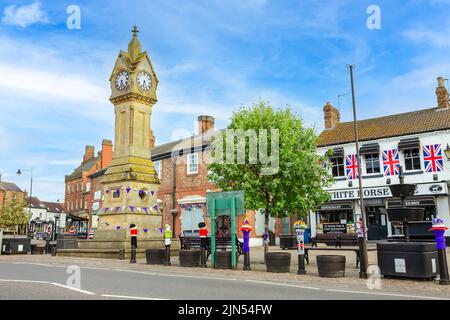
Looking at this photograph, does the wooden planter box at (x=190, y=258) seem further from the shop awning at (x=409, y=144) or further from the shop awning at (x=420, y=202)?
the shop awning at (x=409, y=144)

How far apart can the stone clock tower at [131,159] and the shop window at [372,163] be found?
15.6 metres

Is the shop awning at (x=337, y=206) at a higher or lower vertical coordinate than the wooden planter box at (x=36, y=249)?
higher

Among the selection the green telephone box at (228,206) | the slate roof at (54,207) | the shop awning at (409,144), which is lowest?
the green telephone box at (228,206)

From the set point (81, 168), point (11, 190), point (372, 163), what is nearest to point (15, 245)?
point (372, 163)

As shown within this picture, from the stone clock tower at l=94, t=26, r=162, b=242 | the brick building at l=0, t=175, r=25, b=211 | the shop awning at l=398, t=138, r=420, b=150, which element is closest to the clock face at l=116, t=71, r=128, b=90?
the stone clock tower at l=94, t=26, r=162, b=242

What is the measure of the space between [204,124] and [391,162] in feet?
52.2

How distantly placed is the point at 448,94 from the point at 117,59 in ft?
75.8

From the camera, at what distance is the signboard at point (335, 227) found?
29.2m

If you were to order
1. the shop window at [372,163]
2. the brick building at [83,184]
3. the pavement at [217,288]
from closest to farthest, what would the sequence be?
the pavement at [217,288] < the shop window at [372,163] < the brick building at [83,184]

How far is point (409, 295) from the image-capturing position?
8367mm

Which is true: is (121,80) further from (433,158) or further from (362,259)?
(433,158)

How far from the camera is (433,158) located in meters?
26.1

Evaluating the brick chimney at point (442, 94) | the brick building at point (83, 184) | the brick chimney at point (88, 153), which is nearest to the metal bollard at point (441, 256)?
A: the brick chimney at point (442, 94)
